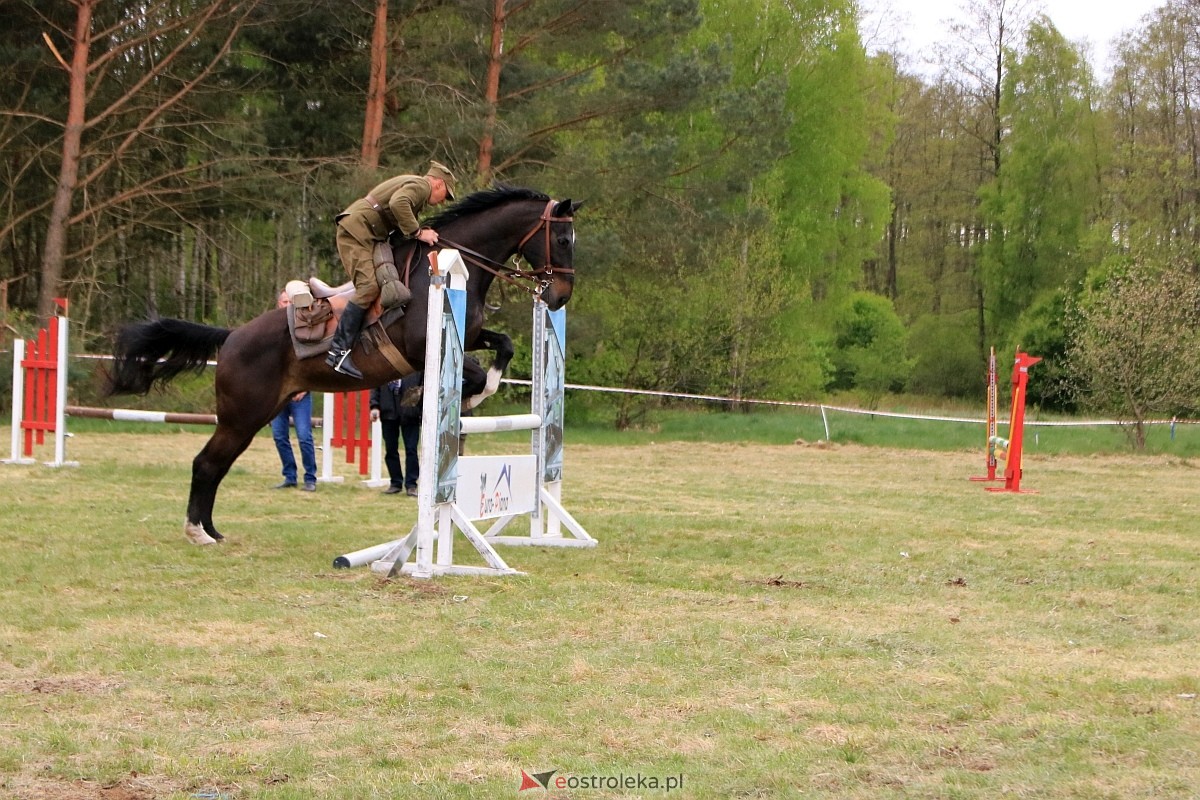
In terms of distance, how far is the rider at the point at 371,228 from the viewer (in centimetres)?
699

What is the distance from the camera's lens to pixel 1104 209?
1511 inches

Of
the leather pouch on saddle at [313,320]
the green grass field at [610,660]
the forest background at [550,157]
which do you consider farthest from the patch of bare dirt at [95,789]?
the forest background at [550,157]

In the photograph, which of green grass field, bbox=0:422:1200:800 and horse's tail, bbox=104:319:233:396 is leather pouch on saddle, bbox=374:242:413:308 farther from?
horse's tail, bbox=104:319:233:396

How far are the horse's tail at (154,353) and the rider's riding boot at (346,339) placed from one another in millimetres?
1613

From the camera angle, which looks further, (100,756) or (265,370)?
(265,370)

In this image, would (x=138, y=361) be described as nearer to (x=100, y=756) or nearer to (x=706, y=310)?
(x=100, y=756)

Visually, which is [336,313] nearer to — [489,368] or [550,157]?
[489,368]

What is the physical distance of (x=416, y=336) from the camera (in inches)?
287

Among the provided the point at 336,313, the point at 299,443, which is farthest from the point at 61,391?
the point at 336,313

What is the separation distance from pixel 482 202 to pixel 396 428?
4022mm

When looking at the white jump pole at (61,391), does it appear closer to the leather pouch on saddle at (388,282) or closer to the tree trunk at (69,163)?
the leather pouch on saddle at (388,282)

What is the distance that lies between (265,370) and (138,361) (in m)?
1.45

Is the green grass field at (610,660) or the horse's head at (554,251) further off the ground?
the horse's head at (554,251)

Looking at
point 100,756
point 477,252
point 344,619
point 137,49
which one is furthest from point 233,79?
point 100,756
